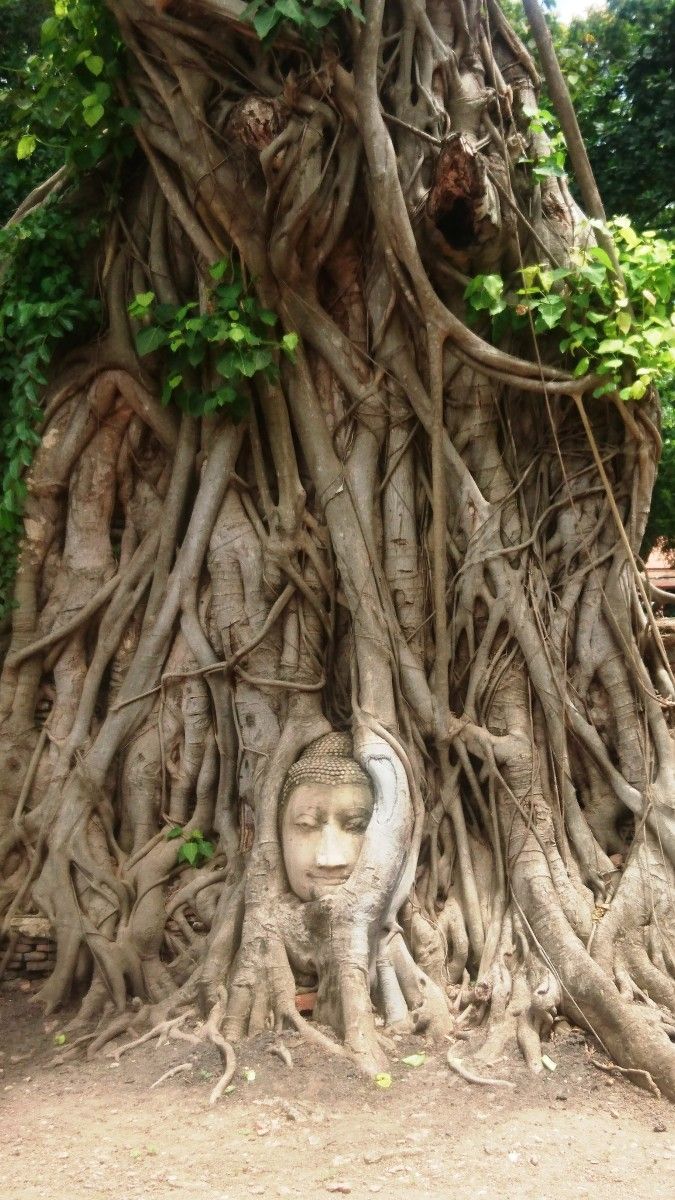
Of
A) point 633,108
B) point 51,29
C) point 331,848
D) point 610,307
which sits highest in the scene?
point 633,108

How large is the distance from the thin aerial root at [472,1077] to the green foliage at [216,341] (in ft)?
9.21

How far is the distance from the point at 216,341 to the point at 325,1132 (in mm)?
3211

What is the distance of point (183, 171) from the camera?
454 cm

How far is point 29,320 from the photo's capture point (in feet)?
16.2

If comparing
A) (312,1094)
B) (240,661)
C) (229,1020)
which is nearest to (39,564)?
(240,661)

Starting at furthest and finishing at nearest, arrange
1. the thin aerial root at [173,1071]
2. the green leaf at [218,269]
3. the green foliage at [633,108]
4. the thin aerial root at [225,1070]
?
the green foliage at [633,108]
the green leaf at [218,269]
the thin aerial root at [173,1071]
the thin aerial root at [225,1070]

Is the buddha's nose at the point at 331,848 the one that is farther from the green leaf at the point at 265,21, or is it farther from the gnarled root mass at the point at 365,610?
the green leaf at the point at 265,21

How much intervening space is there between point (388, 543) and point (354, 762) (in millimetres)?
1033

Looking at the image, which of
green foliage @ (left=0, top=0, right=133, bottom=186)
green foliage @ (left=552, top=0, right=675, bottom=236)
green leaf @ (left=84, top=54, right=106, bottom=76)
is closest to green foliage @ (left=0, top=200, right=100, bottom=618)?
green foliage @ (left=0, top=0, right=133, bottom=186)

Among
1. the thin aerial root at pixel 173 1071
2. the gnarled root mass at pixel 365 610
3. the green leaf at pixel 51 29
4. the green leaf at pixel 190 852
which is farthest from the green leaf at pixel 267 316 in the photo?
the thin aerial root at pixel 173 1071

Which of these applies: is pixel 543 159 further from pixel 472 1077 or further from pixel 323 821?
pixel 472 1077

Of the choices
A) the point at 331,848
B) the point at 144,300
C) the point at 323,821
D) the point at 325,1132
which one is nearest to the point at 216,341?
the point at 144,300

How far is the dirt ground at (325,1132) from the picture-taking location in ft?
8.79

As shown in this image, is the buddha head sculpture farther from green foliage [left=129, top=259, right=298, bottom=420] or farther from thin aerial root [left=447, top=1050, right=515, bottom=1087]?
green foliage [left=129, top=259, right=298, bottom=420]
